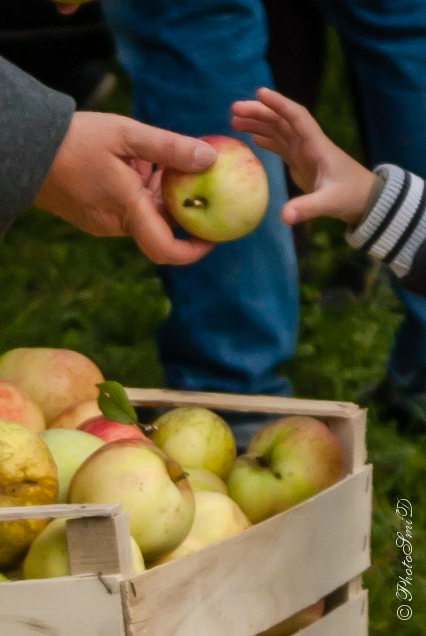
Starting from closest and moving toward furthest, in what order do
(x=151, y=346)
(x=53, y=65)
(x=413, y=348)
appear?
(x=413, y=348) → (x=151, y=346) → (x=53, y=65)

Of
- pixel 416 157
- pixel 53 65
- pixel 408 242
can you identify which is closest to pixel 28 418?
pixel 408 242

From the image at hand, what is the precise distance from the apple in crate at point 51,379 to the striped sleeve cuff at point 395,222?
18.6 inches

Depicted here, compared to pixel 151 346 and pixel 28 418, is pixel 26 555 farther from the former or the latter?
pixel 151 346

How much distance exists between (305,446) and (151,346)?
4.43 ft

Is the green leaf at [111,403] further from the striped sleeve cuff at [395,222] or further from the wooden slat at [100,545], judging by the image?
the striped sleeve cuff at [395,222]

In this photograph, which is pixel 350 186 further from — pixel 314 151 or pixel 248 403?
pixel 248 403

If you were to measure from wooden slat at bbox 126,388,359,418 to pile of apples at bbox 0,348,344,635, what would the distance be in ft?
0.07

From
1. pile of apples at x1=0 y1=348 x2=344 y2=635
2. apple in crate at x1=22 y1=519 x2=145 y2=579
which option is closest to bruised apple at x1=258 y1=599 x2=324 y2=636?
pile of apples at x1=0 y1=348 x2=344 y2=635

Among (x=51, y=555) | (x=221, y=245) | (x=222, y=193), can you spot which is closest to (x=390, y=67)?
(x=221, y=245)

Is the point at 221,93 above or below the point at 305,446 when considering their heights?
above

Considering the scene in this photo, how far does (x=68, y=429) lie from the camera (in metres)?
1.29

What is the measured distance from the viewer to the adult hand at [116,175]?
53.9 inches

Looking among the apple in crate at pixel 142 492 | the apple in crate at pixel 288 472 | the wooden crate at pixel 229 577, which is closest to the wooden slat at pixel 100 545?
the wooden crate at pixel 229 577

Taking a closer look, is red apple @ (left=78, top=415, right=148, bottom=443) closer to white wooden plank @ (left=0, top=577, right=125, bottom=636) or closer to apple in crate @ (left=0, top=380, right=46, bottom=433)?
apple in crate @ (left=0, top=380, right=46, bottom=433)
